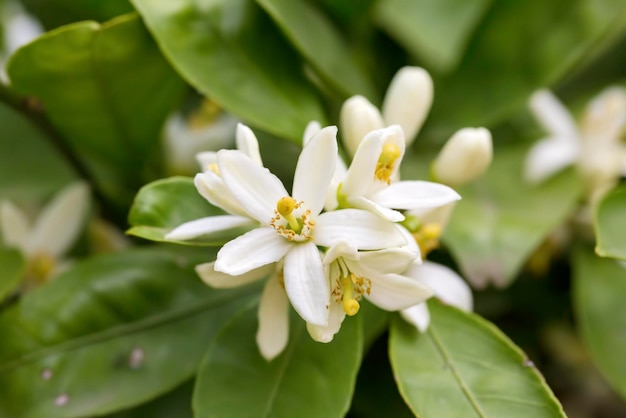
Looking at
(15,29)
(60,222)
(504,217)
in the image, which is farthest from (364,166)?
(15,29)

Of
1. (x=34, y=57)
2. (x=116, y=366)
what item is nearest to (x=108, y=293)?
(x=116, y=366)

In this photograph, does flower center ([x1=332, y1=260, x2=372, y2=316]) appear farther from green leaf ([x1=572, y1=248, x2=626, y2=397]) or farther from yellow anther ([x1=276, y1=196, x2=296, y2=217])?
green leaf ([x1=572, y1=248, x2=626, y2=397])

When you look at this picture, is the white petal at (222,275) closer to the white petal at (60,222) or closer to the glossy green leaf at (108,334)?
the glossy green leaf at (108,334)

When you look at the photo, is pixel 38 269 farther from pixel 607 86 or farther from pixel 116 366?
pixel 607 86

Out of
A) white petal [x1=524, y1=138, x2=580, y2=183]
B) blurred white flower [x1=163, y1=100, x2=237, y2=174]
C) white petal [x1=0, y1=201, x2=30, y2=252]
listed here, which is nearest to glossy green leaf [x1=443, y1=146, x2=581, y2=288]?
white petal [x1=524, y1=138, x2=580, y2=183]

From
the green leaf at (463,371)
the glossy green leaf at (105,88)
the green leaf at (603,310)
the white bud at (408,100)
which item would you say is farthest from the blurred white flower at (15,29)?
the green leaf at (603,310)

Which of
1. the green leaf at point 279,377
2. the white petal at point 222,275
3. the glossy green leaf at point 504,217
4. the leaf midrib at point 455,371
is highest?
the white petal at point 222,275

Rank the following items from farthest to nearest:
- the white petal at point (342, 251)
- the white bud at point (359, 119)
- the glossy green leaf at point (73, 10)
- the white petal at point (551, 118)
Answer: the white petal at point (551, 118), the glossy green leaf at point (73, 10), the white bud at point (359, 119), the white petal at point (342, 251)
